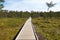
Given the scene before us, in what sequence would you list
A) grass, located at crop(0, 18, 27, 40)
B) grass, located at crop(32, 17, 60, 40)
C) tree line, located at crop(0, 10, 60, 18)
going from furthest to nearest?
tree line, located at crop(0, 10, 60, 18)
grass, located at crop(0, 18, 27, 40)
grass, located at crop(32, 17, 60, 40)

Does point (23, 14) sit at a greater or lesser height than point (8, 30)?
lesser

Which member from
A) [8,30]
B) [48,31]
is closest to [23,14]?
[8,30]

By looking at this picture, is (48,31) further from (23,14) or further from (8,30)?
(23,14)

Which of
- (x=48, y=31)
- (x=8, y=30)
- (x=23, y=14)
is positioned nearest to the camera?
(x=48, y=31)

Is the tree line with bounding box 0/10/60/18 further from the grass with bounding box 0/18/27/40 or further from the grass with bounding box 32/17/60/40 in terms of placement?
the grass with bounding box 32/17/60/40

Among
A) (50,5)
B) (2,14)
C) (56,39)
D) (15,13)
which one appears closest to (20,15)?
(15,13)

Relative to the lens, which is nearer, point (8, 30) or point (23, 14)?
point (8, 30)

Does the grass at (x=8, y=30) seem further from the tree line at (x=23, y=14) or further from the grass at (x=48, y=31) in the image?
the tree line at (x=23, y=14)

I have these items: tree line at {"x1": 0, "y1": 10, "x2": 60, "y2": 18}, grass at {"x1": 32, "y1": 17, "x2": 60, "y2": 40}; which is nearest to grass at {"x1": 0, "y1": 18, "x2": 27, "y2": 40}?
grass at {"x1": 32, "y1": 17, "x2": 60, "y2": 40}

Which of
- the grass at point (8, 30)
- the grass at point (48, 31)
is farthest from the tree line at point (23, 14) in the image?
the grass at point (48, 31)

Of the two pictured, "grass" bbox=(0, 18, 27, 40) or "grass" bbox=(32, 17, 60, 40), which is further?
"grass" bbox=(0, 18, 27, 40)

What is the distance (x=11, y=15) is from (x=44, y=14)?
1152cm

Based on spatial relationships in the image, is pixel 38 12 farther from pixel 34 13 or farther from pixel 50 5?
pixel 50 5

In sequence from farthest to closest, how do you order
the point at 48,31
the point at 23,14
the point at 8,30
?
the point at 23,14, the point at 8,30, the point at 48,31
